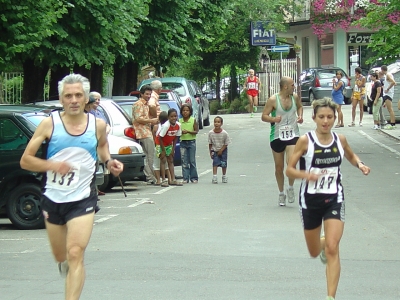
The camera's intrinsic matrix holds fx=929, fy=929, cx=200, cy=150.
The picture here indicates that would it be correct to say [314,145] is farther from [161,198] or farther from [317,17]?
[317,17]

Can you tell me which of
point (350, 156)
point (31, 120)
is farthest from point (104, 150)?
point (31, 120)

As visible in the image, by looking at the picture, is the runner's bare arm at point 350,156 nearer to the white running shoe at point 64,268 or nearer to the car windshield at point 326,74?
the white running shoe at point 64,268

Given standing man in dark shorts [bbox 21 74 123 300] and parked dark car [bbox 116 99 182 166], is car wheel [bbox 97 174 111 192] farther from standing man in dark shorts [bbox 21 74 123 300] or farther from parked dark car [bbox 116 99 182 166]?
standing man in dark shorts [bbox 21 74 123 300]

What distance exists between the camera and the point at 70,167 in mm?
6801

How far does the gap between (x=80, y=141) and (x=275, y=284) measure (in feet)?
7.90

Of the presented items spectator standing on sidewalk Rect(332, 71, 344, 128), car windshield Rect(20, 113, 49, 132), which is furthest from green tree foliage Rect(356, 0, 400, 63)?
car windshield Rect(20, 113, 49, 132)

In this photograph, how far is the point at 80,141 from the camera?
695 centimetres

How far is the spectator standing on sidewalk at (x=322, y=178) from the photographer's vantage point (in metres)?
7.38

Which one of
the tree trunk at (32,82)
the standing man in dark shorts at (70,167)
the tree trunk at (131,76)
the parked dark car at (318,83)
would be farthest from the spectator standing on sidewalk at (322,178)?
the parked dark car at (318,83)

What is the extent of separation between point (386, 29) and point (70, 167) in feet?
51.1

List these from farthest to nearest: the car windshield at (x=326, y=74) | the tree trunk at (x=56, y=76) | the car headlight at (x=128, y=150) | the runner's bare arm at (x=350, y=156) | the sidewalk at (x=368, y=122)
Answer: the car windshield at (x=326, y=74), the sidewalk at (x=368, y=122), the tree trunk at (x=56, y=76), the car headlight at (x=128, y=150), the runner's bare arm at (x=350, y=156)

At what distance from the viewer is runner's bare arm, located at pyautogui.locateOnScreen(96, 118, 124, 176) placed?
7.01 meters

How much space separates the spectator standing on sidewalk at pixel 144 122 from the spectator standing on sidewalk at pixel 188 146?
59cm

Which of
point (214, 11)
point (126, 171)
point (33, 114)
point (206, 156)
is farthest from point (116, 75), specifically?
point (33, 114)
